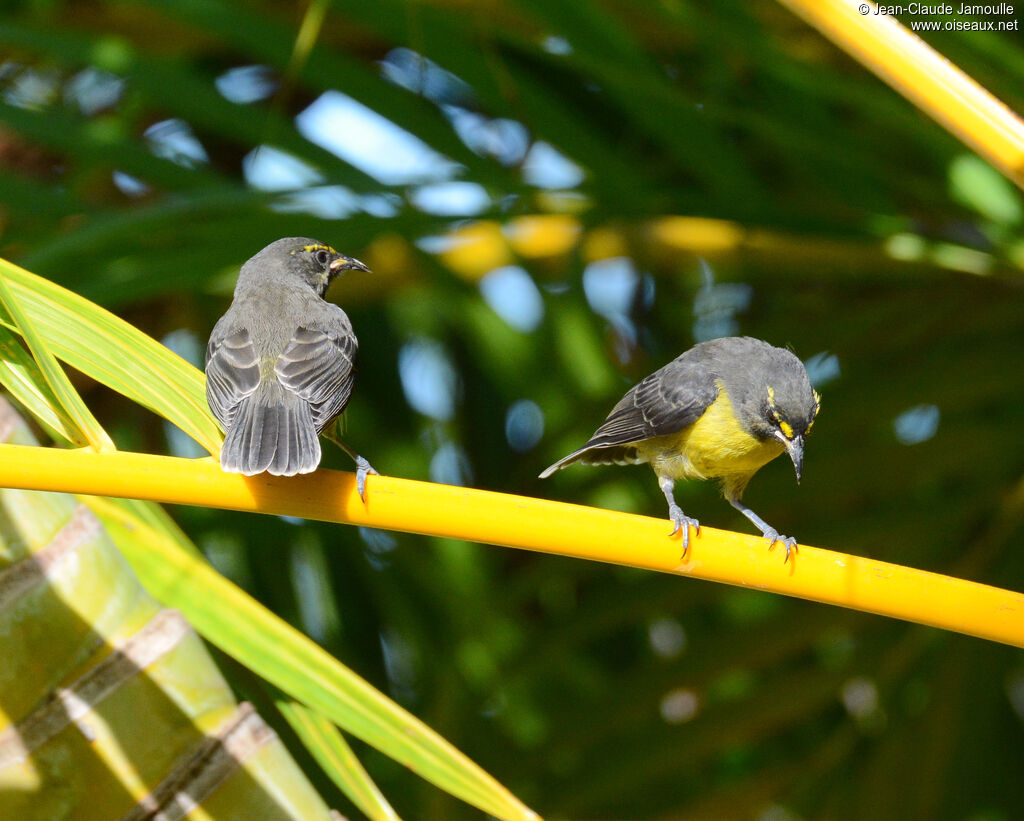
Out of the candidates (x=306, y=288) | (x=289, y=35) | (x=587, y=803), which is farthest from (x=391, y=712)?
(x=289, y=35)

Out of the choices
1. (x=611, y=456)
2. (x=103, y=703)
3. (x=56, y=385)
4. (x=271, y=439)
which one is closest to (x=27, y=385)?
(x=56, y=385)

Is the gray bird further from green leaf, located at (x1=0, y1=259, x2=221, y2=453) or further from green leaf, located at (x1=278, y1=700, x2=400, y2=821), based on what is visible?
green leaf, located at (x1=278, y1=700, x2=400, y2=821)

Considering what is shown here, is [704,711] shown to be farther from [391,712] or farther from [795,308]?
[391,712]

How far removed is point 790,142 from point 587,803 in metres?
2.07

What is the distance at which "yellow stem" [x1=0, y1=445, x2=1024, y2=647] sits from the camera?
166 cm

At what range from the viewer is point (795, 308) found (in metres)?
4.23

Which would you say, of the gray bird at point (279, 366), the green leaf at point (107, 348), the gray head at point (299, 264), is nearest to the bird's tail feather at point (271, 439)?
the gray bird at point (279, 366)

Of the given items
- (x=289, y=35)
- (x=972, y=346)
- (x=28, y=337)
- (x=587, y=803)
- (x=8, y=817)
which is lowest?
(x=587, y=803)

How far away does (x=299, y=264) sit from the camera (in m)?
3.05

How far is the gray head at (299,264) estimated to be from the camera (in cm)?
296

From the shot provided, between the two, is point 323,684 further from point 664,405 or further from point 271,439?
point 664,405

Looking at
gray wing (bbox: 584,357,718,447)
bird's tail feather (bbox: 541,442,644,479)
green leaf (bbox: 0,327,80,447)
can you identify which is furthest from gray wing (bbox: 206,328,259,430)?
bird's tail feather (bbox: 541,442,644,479)

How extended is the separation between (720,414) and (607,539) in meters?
1.37

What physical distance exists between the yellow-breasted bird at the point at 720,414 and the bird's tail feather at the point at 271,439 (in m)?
0.73
